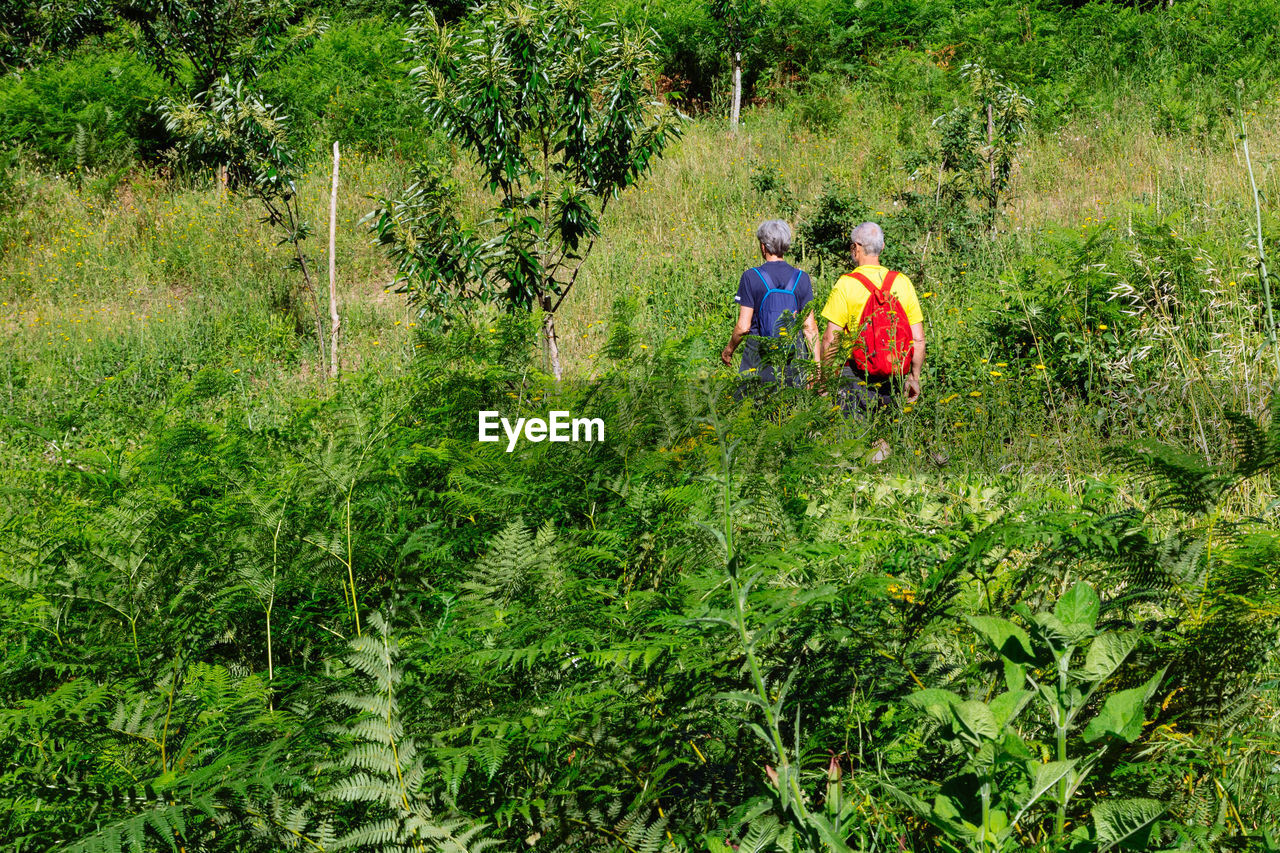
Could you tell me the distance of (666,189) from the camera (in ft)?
41.9

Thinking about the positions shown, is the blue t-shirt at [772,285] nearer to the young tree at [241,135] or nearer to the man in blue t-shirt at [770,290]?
the man in blue t-shirt at [770,290]

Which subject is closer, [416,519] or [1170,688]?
[1170,688]

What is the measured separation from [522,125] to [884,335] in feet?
9.45

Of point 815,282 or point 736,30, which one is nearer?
point 815,282

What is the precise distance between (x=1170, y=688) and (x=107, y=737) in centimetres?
189

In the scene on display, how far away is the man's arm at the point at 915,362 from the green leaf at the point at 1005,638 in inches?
156

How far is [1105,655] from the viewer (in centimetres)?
124

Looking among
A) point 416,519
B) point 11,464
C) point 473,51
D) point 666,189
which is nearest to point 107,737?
point 416,519

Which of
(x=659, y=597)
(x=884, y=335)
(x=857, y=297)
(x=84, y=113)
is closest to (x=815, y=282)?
(x=857, y=297)

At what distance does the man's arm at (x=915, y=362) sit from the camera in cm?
503

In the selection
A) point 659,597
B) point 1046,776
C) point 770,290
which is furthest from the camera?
point 770,290

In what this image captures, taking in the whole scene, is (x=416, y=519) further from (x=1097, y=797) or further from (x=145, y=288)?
(x=145, y=288)

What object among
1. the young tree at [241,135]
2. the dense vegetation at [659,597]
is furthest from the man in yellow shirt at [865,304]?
the young tree at [241,135]

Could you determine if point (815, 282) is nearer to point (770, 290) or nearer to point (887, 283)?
point (770, 290)
